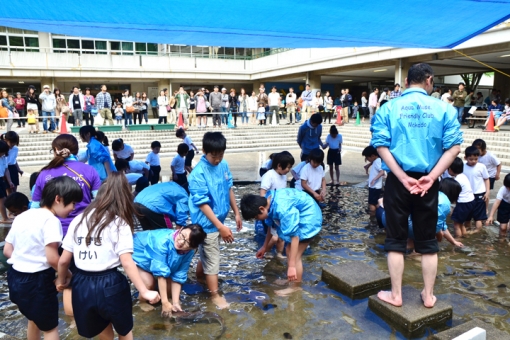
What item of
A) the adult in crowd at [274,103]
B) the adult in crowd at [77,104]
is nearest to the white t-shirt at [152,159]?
the adult in crowd at [77,104]

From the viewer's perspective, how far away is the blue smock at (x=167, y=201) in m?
4.47

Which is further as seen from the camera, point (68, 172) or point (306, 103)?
point (306, 103)

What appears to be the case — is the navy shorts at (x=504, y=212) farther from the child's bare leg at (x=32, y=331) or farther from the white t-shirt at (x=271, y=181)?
A: the child's bare leg at (x=32, y=331)

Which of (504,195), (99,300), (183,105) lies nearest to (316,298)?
(99,300)

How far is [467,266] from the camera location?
4.57 m

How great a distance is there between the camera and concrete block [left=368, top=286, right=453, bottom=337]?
3.08 meters

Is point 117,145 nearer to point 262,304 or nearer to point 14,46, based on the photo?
point 262,304

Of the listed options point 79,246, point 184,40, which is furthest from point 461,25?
point 79,246

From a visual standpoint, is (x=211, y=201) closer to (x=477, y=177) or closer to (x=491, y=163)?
(x=477, y=177)

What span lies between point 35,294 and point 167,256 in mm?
1148

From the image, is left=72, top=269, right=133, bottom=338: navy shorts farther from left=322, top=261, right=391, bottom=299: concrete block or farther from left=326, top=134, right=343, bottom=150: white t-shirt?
left=326, top=134, right=343, bottom=150: white t-shirt

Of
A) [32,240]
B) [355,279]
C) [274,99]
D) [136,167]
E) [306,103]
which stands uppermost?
[274,99]

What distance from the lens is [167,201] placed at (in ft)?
14.8

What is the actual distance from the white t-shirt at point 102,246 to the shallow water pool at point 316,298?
1.14 meters
